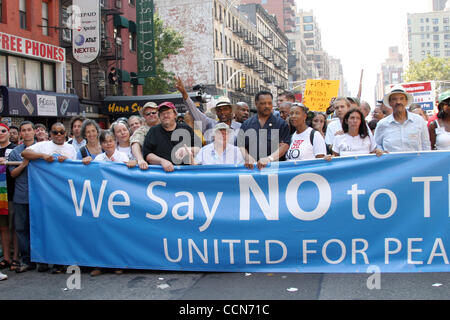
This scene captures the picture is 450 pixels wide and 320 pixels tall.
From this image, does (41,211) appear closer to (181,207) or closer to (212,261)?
(181,207)

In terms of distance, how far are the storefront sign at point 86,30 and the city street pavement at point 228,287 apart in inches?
759

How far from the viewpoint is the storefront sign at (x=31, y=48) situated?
→ 20.0 m

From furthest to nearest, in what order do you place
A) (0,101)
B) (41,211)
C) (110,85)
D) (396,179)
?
(110,85), (0,101), (41,211), (396,179)

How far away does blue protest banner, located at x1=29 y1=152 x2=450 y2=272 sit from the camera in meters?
5.11

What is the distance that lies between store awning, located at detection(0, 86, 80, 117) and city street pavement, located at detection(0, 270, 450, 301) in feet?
51.3

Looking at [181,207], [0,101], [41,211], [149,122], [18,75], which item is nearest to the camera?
[181,207]

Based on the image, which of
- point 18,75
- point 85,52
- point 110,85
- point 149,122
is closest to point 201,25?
point 110,85

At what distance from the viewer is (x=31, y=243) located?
5988 millimetres

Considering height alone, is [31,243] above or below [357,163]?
below

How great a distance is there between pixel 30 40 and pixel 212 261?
19295 mm

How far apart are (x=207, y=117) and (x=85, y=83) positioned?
20815 millimetres

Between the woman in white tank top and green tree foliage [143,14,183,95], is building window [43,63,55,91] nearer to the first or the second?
green tree foliage [143,14,183,95]

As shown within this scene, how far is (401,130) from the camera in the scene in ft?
19.9

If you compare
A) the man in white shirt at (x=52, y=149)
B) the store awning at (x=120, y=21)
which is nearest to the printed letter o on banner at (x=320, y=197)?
the man in white shirt at (x=52, y=149)
